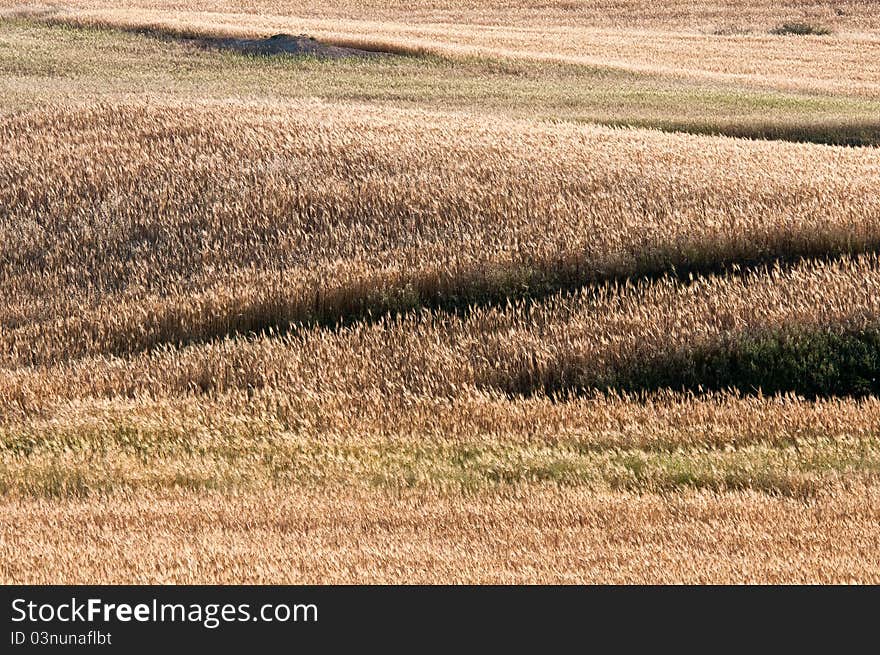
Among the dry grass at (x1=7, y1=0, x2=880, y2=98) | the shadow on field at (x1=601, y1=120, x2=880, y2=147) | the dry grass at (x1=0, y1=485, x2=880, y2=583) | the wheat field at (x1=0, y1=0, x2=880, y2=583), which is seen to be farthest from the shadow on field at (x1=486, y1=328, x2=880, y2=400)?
the dry grass at (x1=7, y1=0, x2=880, y2=98)

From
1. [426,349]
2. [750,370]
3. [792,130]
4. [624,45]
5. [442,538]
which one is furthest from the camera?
[624,45]

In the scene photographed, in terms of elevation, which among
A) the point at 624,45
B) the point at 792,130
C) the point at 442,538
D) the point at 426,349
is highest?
the point at 624,45

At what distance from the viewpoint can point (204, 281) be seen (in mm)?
14305

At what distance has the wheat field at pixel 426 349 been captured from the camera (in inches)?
262

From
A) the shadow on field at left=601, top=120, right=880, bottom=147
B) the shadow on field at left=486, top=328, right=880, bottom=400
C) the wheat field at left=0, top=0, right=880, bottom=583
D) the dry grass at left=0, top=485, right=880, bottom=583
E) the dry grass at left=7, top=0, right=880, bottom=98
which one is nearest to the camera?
the dry grass at left=0, top=485, right=880, bottom=583

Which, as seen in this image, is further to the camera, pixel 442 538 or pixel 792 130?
pixel 792 130

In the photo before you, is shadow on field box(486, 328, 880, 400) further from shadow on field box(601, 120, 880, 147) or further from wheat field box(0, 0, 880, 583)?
shadow on field box(601, 120, 880, 147)

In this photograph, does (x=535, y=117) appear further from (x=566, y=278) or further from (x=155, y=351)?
(x=155, y=351)

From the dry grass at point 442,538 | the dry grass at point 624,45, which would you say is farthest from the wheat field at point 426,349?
the dry grass at point 624,45

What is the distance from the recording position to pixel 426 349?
1145cm

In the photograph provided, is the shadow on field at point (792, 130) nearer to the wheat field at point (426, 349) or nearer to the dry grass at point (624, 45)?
the wheat field at point (426, 349)

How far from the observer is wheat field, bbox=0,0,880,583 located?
6660 mm

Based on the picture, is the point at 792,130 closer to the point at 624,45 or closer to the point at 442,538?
the point at 442,538

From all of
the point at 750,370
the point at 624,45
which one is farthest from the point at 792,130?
the point at 624,45
